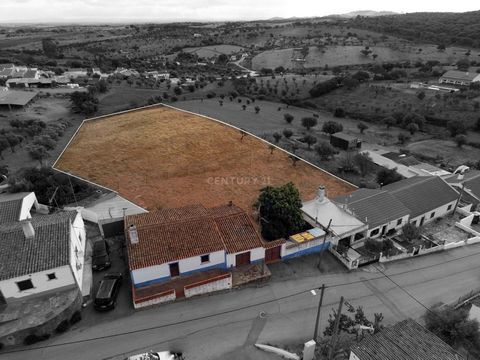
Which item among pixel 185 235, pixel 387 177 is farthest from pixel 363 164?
pixel 185 235

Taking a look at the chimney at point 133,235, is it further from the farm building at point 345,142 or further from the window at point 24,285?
the farm building at point 345,142

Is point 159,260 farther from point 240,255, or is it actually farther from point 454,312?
point 454,312

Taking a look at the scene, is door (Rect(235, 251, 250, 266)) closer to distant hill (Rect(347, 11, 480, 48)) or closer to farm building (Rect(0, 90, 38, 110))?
farm building (Rect(0, 90, 38, 110))

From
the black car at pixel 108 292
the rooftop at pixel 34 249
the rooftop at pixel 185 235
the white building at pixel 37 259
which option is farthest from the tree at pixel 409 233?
the rooftop at pixel 34 249

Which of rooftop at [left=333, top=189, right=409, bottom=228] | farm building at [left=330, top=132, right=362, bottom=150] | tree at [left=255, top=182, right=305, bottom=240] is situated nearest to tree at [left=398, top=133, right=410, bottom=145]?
farm building at [left=330, top=132, right=362, bottom=150]

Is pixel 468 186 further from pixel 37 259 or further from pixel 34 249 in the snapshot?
pixel 34 249
